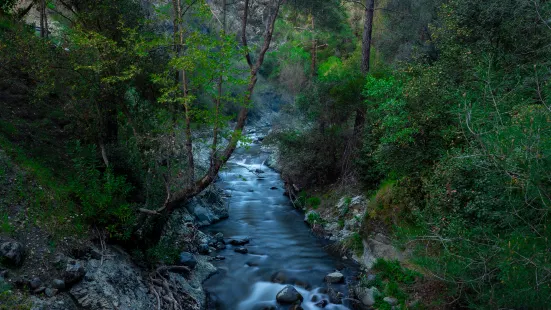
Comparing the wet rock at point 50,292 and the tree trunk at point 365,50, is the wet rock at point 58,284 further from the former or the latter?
the tree trunk at point 365,50

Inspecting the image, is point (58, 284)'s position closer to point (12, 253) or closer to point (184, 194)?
point (12, 253)

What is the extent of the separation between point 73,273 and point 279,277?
6774 millimetres

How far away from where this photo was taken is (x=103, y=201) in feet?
32.3

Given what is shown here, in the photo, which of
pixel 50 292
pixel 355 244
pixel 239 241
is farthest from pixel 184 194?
pixel 355 244

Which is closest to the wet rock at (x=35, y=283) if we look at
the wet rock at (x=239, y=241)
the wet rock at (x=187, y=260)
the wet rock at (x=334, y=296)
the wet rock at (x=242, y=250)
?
the wet rock at (x=187, y=260)

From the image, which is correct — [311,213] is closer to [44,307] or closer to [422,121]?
[422,121]

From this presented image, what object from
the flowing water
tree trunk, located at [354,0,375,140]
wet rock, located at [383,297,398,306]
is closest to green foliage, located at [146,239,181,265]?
the flowing water

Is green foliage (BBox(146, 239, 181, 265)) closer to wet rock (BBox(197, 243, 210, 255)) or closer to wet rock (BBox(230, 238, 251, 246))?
wet rock (BBox(197, 243, 210, 255))

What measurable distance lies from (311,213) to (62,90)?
11.6m

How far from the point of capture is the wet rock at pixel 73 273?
8.16 metres

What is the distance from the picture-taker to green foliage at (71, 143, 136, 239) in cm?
990

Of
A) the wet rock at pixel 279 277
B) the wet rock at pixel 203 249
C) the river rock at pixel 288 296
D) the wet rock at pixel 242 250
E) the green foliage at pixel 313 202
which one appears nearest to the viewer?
the river rock at pixel 288 296

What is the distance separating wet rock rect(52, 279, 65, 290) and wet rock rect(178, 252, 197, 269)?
15.3ft

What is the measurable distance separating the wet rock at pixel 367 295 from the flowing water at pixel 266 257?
543 mm
